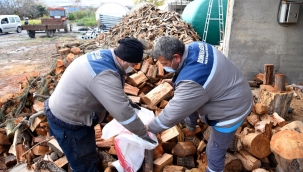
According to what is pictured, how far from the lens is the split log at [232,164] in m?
2.52

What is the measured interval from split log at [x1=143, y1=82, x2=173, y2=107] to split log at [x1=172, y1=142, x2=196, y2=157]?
2.03ft

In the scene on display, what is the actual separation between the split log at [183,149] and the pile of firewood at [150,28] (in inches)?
156

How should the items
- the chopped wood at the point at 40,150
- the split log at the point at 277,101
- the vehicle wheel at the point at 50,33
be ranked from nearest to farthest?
1. the chopped wood at the point at 40,150
2. the split log at the point at 277,101
3. the vehicle wheel at the point at 50,33

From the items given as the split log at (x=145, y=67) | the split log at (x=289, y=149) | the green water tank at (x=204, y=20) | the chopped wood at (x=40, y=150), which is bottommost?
the chopped wood at (x=40, y=150)

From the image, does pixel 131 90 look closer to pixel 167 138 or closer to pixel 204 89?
pixel 167 138

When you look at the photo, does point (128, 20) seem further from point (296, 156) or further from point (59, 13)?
point (59, 13)

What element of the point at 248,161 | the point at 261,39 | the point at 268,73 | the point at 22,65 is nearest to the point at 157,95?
the point at 248,161

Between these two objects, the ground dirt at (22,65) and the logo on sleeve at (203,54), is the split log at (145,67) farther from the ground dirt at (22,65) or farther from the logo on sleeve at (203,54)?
the ground dirt at (22,65)

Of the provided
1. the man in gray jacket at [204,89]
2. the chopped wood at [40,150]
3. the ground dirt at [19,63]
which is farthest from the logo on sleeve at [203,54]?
the ground dirt at [19,63]

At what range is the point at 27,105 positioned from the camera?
4.19m

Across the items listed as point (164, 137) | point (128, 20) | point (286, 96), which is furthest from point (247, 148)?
point (128, 20)

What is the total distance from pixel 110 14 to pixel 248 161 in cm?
2271

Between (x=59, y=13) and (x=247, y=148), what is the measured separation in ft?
83.6

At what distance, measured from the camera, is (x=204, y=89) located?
1802mm
